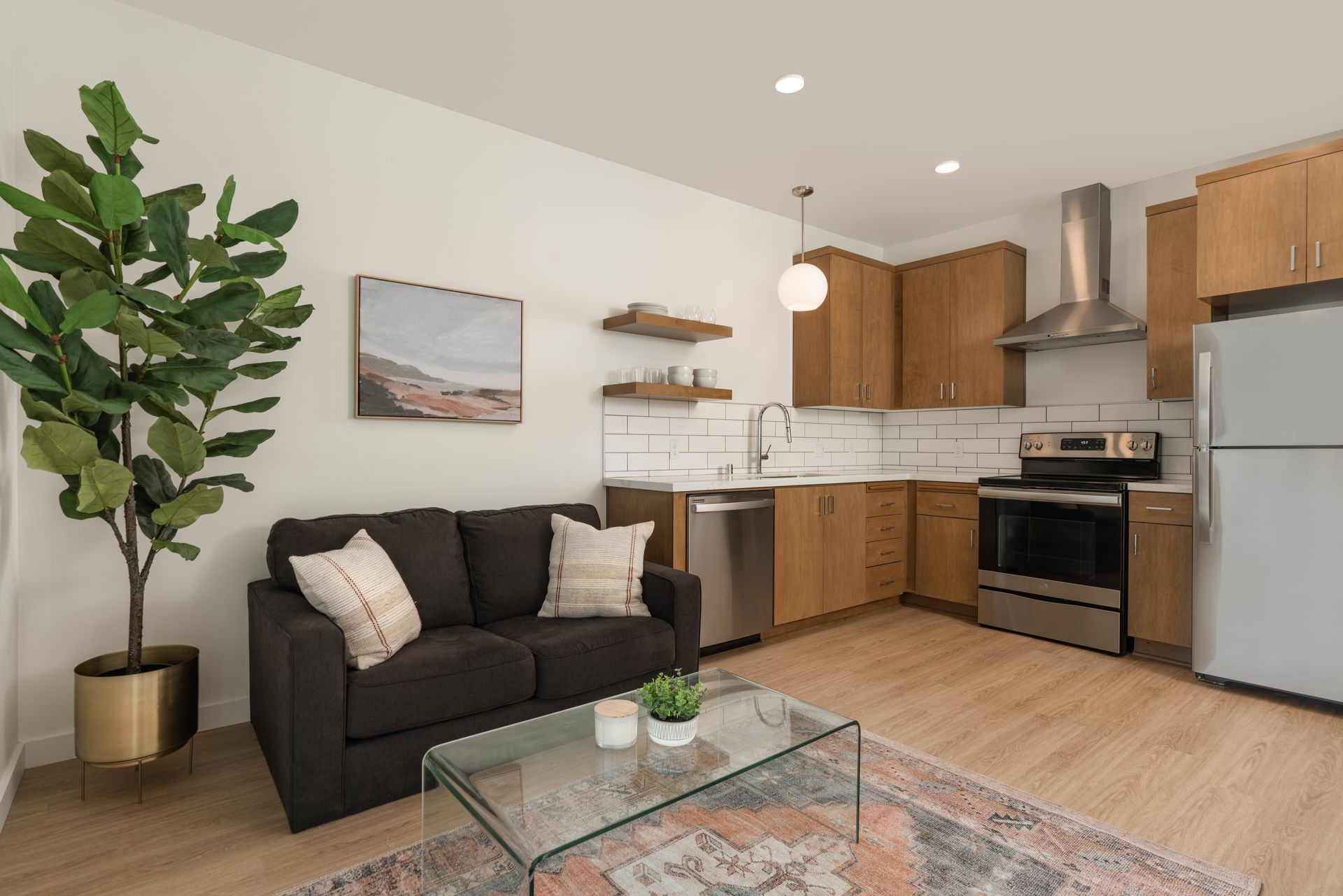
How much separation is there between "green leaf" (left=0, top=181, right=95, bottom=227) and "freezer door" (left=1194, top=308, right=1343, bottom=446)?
4.51 metres

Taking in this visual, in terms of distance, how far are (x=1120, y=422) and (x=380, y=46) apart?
4610mm

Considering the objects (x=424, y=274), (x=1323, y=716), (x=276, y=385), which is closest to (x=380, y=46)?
(x=424, y=274)

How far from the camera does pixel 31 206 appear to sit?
1.86m

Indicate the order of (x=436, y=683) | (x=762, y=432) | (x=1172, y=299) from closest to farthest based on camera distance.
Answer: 1. (x=436, y=683)
2. (x=1172, y=299)
3. (x=762, y=432)

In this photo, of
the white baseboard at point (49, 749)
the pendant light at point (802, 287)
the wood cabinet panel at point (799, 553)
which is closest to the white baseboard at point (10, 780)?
the white baseboard at point (49, 749)

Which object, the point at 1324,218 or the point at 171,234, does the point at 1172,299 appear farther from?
the point at 171,234

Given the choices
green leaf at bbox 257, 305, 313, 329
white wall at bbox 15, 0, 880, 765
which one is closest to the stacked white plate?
white wall at bbox 15, 0, 880, 765

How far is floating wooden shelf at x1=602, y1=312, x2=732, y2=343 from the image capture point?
3.80 metres

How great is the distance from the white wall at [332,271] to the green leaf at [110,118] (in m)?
0.65

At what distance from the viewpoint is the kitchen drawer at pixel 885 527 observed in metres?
4.70

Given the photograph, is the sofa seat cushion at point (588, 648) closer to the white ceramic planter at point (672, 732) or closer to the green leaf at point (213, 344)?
the white ceramic planter at point (672, 732)

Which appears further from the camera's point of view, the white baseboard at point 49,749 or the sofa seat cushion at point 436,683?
the white baseboard at point 49,749

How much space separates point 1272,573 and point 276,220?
4.41 m

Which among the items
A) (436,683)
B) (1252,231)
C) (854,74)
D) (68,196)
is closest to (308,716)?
(436,683)
